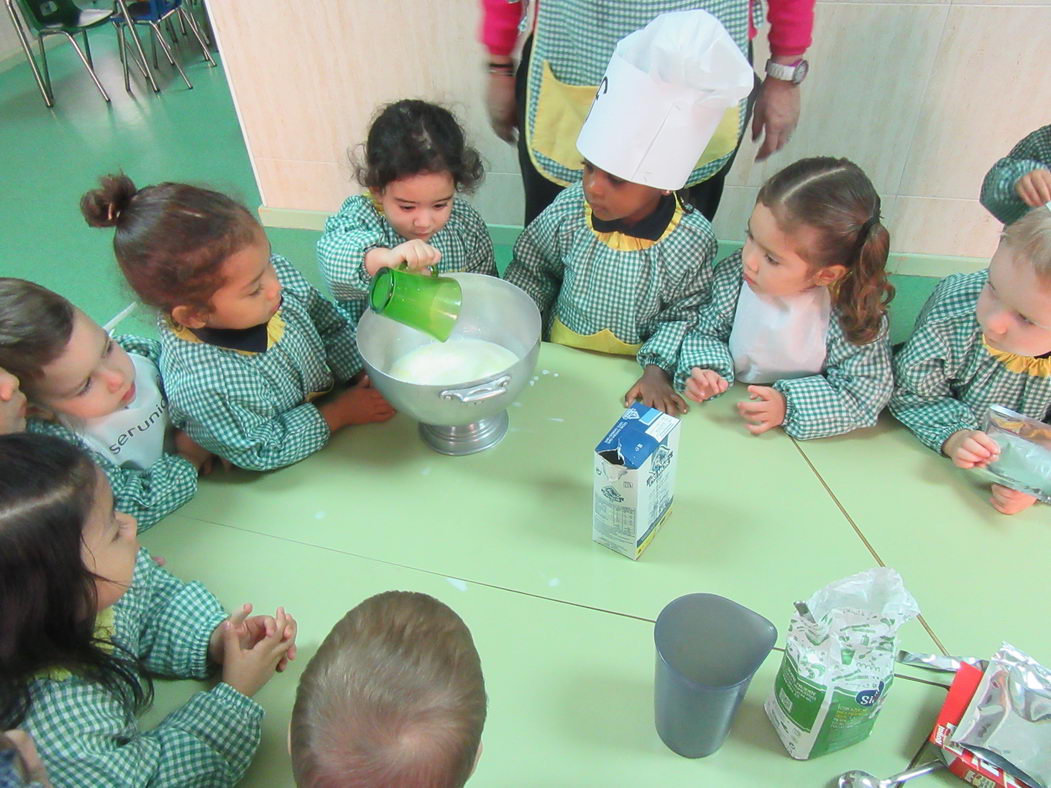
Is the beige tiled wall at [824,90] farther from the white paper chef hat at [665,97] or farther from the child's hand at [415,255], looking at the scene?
the child's hand at [415,255]

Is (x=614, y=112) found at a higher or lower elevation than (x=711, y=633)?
higher

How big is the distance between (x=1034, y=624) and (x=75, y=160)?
10.8 ft

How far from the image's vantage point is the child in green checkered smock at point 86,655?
597mm

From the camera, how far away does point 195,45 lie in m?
3.87

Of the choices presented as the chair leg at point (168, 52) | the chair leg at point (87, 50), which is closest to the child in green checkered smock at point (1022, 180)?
the chair leg at point (168, 52)

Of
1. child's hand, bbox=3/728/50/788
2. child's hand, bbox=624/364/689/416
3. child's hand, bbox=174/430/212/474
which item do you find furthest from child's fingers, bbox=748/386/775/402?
child's hand, bbox=3/728/50/788

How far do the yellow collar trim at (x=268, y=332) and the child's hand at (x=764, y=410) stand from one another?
0.69m

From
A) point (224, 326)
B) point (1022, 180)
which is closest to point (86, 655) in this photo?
point (224, 326)

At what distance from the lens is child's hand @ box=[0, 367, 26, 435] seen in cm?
79

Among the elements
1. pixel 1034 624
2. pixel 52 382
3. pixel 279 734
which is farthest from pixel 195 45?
pixel 1034 624

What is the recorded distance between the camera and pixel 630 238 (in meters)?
1.14

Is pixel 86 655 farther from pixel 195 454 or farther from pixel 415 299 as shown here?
pixel 415 299

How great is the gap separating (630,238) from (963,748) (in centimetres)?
79

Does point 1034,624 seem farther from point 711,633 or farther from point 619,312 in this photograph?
point 619,312
